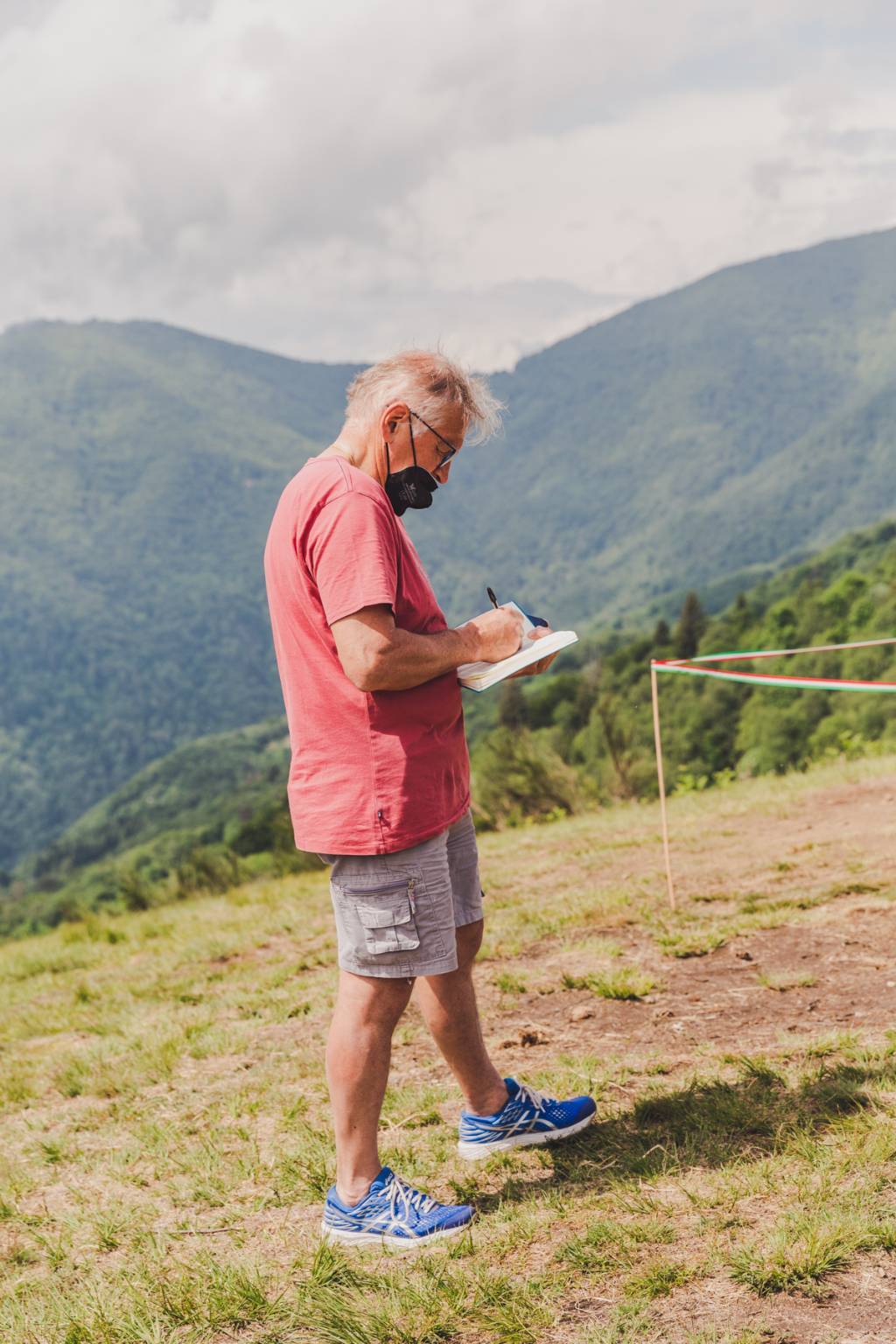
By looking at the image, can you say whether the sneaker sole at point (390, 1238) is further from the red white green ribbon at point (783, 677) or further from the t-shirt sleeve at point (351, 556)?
the red white green ribbon at point (783, 677)

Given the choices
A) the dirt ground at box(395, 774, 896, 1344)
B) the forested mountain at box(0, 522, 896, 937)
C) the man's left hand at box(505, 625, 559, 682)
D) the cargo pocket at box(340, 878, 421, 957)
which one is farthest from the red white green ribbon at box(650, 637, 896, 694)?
the forested mountain at box(0, 522, 896, 937)

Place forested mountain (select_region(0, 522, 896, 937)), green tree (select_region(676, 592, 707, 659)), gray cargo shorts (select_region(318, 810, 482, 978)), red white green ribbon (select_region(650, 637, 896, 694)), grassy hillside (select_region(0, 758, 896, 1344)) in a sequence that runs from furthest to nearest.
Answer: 1. green tree (select_region(676, 592, 707, 659))
2. forested mountain (select_region(0, 522, 896, 937))
3. red white green ribbon (select_region(650, 637, 896, 694))
4. gray cargo shorts (select_region(318, 810, 482, 978))
5. grassy hillside (select_region(0, 758, 896, 1344))

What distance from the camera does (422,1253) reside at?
280 centimetres

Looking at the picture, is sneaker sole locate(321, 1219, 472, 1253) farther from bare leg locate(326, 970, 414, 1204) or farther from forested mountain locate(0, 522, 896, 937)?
forested mountain locate(0, 522, 896, 937)

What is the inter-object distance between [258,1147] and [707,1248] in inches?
62.3

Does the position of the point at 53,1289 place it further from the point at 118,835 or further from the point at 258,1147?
the point at 118,835

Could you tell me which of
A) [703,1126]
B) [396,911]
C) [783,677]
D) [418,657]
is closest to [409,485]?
[418,657]

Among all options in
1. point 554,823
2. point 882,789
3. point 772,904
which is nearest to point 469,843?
point 772,904

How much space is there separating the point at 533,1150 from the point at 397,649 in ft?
5.46

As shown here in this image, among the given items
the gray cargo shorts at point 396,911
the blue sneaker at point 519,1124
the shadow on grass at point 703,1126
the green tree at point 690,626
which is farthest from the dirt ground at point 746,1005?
the green tree at point 690,626

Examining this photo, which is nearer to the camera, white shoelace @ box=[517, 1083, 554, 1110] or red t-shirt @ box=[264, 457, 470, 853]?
red t-shirt @ box=[264, 457, 470, 853]

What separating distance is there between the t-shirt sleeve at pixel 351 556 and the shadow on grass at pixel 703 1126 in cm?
167

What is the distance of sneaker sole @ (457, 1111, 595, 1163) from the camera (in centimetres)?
333

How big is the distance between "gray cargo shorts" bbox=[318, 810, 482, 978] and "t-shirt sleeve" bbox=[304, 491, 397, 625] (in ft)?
2.02
